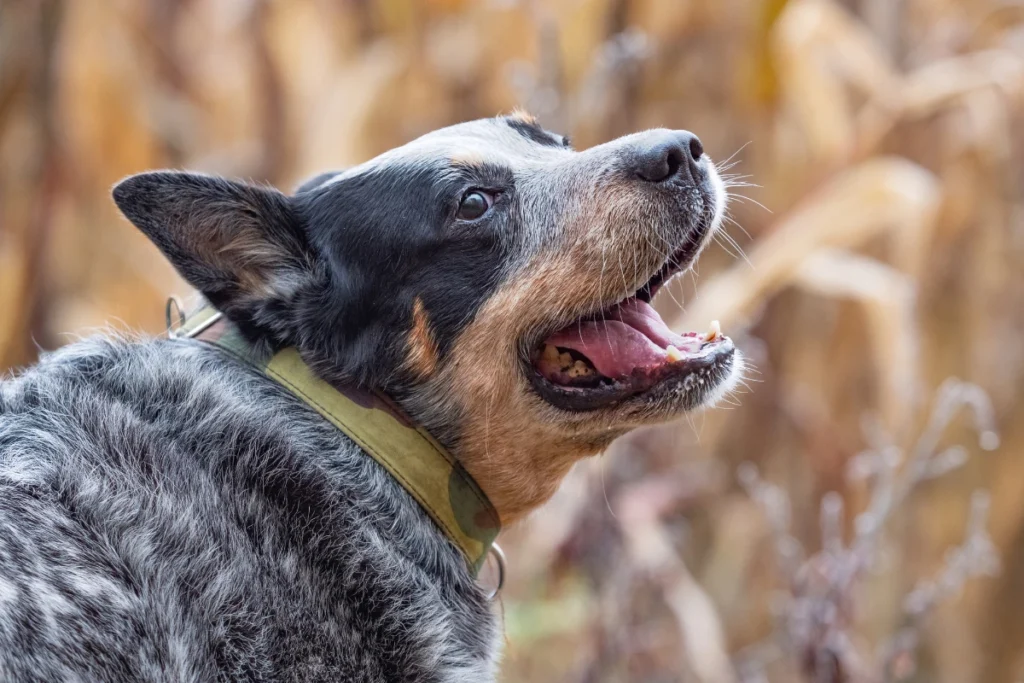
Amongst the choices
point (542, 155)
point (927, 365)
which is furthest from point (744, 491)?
point (542, 155)

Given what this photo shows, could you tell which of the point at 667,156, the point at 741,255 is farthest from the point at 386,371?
the point at 741,255

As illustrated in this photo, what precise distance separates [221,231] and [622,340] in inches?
36.6

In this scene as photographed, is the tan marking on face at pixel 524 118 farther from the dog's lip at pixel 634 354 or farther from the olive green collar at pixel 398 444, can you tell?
the olive green collar at pixel 398 444

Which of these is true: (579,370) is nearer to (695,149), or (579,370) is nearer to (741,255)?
(695,149)

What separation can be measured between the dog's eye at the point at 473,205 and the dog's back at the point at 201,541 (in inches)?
22.4

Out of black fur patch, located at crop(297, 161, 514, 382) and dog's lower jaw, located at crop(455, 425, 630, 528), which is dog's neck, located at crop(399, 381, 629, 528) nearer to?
dog's lower jaw, located at crop(455, 425, 630, 528)

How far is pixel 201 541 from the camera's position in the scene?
2.07 meters

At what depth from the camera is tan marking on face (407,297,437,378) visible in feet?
7.78

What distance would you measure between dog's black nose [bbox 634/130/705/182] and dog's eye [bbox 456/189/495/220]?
35 centimetres

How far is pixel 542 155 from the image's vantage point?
268cm

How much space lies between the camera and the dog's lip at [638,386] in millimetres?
2344

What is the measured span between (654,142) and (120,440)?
1.31 m

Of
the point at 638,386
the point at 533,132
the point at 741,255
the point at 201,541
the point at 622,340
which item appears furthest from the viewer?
the point at 741,255

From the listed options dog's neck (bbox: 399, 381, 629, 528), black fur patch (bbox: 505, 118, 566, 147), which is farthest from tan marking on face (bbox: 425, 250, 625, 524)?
black fur patch (bbox: 505, 118, 566, 147)
